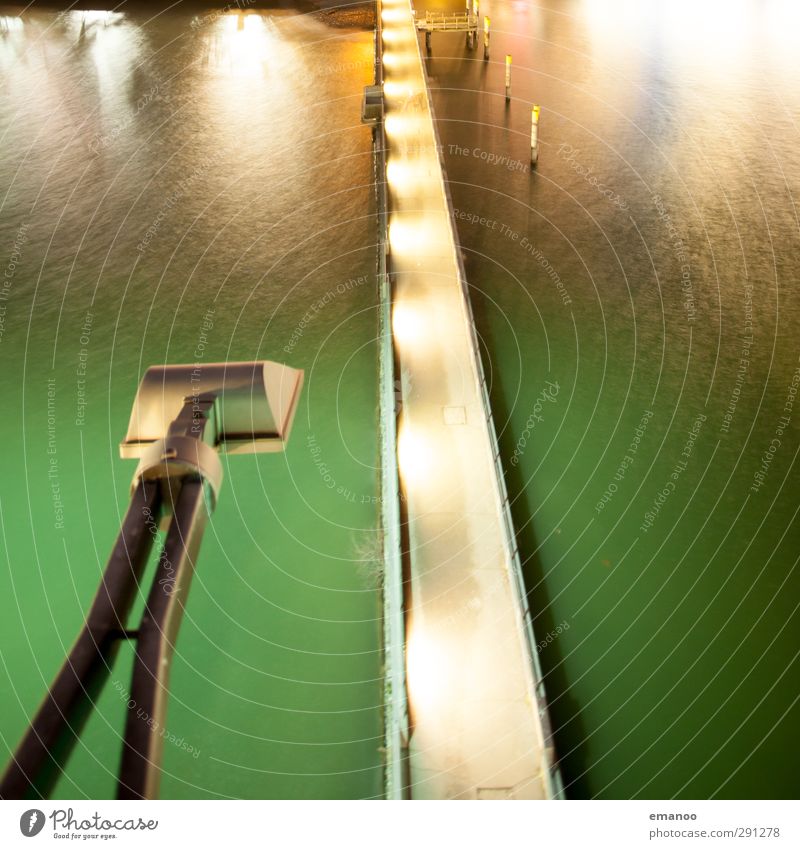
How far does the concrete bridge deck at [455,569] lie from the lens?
1.13 m

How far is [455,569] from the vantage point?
4.55ft

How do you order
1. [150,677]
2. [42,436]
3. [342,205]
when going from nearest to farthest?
1. [150,677]
2. [42,436]
3. [342,205]

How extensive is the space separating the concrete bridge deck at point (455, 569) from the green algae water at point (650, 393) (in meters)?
0.16

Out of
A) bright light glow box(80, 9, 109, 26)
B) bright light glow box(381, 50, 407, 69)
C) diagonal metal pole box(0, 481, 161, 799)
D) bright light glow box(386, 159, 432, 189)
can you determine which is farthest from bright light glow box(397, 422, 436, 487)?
bright light glow box(80, 9, 109, 26)

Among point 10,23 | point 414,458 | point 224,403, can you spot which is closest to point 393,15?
point 10,23

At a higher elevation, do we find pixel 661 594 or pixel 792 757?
pixel 661 594

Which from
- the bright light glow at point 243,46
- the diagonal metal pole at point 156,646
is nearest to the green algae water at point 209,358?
the bright light glow at point 243,46

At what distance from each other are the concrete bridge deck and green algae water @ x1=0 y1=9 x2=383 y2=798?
0.15m

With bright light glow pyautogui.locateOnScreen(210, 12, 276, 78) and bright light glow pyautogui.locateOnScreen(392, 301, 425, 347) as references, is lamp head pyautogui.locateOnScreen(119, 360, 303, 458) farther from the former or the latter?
bright light glow pyautogui.locateOnScreen(210, 12, 276, 78)

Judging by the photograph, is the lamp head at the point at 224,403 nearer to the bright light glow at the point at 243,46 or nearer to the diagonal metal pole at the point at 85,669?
the diagonal metal pole at the point at 85,669

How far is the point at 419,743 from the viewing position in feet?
3.78
